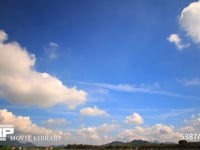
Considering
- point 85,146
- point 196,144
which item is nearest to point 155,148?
point 196,144

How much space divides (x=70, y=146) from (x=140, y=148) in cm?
4323

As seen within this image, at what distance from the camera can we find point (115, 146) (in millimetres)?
155375

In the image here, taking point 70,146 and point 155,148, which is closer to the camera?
point 155,148

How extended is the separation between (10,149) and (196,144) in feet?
356

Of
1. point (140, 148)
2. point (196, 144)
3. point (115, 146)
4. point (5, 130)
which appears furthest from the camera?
point (115, 146)

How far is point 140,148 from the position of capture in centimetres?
14150

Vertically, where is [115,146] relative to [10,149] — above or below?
below

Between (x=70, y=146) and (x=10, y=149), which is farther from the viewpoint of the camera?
(x=70, y=146)

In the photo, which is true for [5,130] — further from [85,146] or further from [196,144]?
[85,146]

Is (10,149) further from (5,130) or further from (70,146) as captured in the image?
(70,146)

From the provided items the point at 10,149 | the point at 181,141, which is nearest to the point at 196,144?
the point at 181,141

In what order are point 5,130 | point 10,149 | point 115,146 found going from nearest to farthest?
point 10,149 < point 5,130 < point 115,146

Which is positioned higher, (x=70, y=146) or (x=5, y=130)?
(x=5, y=130)

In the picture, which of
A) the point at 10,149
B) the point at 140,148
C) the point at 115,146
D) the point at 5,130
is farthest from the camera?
the point at 115,146
